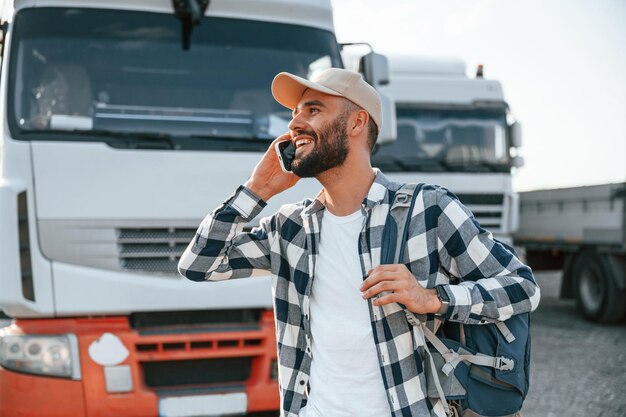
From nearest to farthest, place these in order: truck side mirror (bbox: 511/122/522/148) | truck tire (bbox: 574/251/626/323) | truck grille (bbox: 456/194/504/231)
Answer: truck grille (bbox: 456/194/504/231) < truck side mirror (bbox: 511/122/522/148) < truck tire (bbox: 574/251/626/323)

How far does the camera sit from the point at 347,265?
205 cm

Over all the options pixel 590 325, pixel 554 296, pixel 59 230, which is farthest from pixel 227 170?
pixel 554 296

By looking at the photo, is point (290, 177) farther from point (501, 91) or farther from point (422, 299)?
point (501, 91)

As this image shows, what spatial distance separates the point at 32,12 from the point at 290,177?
2236mm

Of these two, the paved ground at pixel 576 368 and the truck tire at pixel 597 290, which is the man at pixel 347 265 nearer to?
the paved ground at pixel 576 368

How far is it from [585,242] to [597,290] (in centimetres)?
68

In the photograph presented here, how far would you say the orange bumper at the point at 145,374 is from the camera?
10.7ft

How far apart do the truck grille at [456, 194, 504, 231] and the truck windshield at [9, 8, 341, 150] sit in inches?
165

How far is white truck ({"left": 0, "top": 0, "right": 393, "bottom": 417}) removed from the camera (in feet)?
10.8

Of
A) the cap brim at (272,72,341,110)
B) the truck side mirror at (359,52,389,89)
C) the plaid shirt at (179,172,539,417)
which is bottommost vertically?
the plaid shirt at (179,172,539,417)

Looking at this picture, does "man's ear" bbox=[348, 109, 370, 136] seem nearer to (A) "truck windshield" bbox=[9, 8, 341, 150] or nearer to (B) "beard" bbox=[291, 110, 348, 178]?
(B) "beard" bbox=[291, 110, 348, 178]

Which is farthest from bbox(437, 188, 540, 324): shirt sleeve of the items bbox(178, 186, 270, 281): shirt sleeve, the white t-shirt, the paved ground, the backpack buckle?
the paved ground

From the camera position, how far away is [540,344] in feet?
26.0

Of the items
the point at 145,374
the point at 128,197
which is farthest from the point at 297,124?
the point at 145,374
